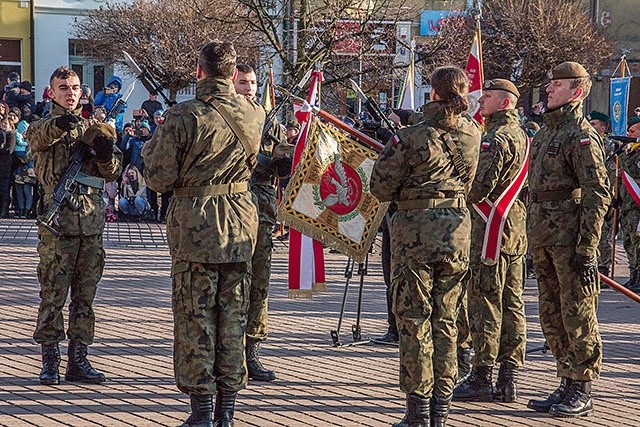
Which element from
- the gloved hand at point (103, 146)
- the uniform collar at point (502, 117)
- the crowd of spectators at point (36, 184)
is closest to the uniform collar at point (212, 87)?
the gloved hand at point (103, 146)

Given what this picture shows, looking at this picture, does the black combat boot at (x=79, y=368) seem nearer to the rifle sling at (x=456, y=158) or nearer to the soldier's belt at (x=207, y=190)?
the soldier's belt at (x=207, y=190)

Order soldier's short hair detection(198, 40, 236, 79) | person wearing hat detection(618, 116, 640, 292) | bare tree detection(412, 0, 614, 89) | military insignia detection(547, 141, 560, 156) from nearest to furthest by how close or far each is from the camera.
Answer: soldier's short hair detection(198, 40, 236, 79), military insignia detection(547, 141, 560, 156), person wearing hat detection(618, 116, 640, 292), bare tree detection(412, 0, 614, 89)

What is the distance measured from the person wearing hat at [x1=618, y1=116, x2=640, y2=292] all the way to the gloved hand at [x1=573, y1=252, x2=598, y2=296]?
6391 mm

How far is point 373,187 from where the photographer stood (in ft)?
21.7

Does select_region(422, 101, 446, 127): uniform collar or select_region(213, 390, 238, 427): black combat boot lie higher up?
select_region(422, 101, 446, 127): uniform collar

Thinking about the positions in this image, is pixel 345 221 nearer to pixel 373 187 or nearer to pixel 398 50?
pixel 373 187

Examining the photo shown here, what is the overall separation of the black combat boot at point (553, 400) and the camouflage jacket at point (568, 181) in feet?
3.05

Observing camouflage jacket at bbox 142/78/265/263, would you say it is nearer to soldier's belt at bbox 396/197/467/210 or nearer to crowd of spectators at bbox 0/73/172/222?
soldier's belt at bbox 396/197/467/210

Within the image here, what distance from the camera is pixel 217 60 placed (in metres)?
6.33

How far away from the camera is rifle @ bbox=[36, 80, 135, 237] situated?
7.57 m

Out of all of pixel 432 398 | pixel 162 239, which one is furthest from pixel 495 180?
pixel 162 239

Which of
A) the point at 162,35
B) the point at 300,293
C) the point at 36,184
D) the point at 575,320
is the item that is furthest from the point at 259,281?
the point at 162,35

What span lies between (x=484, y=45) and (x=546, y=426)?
24.0 m

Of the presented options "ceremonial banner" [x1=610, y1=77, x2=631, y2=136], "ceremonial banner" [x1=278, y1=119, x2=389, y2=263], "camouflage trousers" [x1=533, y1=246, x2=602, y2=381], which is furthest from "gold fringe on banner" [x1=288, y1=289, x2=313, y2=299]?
"ceremonial banner" [x1=610, y1=77, x2=631, y2=136]
